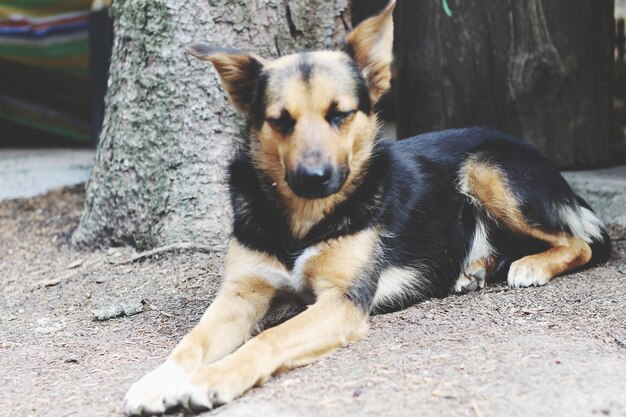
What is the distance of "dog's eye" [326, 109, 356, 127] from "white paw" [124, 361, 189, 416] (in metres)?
1.38

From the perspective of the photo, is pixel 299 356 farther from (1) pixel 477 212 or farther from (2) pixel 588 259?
(2) pixel 588 259

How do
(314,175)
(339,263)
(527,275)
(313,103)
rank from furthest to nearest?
(527,275) < (339,263) < (313,103) < (314,175)

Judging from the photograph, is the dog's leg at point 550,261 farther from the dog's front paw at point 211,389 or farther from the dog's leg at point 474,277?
the dog's front paw at point 211,389

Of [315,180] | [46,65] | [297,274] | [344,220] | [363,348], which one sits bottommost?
[363,348]

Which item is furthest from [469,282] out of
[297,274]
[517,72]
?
[517,72]

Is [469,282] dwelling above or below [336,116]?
below

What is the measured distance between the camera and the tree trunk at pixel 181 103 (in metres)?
5.14

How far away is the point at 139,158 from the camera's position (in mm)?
5328

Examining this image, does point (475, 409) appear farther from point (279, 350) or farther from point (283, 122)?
point (283, 122)

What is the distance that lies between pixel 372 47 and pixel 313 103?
0.57m

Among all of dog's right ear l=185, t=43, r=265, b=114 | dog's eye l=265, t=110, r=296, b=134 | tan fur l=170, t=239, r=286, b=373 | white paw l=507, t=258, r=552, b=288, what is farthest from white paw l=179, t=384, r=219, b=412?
white paw l=507, t=258, r=552, b=288

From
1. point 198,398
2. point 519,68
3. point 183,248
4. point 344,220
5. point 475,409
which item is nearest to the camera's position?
point 475,409

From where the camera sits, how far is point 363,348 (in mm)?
3529

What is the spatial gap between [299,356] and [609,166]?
398cm
